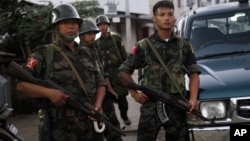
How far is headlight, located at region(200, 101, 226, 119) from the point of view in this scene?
385 cm

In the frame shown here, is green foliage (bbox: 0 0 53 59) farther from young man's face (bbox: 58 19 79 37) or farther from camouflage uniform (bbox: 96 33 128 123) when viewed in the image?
young man's face (bbox: 58 19 79 37)

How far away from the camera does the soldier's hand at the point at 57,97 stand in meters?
3.23

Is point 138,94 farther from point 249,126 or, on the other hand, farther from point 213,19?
point 213,19

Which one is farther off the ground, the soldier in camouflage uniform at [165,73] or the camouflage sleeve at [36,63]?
the camouflage sleeve at [36,63]

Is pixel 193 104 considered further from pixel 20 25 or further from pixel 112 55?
pixel 20 25

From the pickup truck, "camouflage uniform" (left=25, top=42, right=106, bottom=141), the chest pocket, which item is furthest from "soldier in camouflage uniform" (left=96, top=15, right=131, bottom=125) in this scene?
"camouflage uniform" (left=25, top=42, right=106, bottom=141)

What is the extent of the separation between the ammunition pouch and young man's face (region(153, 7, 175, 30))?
0.64 metres

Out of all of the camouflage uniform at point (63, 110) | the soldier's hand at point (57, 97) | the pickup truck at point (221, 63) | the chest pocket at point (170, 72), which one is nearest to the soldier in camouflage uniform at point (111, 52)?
the pickup truck at point (221, 63)

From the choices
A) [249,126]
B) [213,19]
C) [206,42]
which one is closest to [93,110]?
[249,126]

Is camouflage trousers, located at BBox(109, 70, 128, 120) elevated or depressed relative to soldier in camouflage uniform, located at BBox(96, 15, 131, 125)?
depressed

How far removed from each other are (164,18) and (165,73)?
1.52 ft

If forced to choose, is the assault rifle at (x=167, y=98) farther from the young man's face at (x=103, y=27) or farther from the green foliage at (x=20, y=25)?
the green foliage at (x=20, y=25)

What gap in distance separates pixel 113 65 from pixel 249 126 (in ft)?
10.8

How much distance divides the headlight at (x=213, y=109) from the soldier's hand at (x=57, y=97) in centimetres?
126
